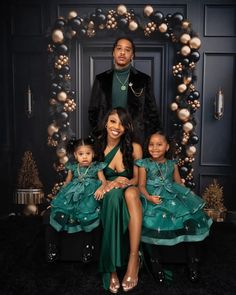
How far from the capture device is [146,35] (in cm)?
399

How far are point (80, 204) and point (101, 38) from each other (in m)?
2.48

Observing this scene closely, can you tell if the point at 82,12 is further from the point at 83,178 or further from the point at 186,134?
the point at 83,178

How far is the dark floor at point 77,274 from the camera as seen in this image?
2375 mm

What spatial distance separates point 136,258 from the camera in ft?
7.91

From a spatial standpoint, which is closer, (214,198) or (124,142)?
(124,142)

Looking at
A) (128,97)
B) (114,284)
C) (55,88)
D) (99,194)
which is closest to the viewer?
(114,284)

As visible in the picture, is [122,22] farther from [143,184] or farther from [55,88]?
[143,184]

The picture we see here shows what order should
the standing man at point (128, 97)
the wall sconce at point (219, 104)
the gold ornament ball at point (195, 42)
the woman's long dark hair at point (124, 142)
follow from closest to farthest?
the woman's long dark hair at point (124, 142) → the standing man at point (128, 97) → the gold ornament ball at point (195, 42) → the wall sconce at point (219, 104)

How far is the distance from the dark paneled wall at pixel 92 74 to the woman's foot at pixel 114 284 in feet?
7.65

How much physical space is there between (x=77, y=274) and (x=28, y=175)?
6.14 ft

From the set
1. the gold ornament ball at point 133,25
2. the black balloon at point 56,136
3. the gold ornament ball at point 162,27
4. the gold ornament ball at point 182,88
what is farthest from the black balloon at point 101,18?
the black balloon at point 56,136

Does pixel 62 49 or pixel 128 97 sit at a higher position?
pixel 62 49

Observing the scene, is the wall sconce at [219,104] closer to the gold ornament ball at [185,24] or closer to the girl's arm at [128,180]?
the gold ornament ball at [185,24]

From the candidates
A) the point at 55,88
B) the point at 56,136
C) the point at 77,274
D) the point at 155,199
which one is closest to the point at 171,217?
the point at 155,199
